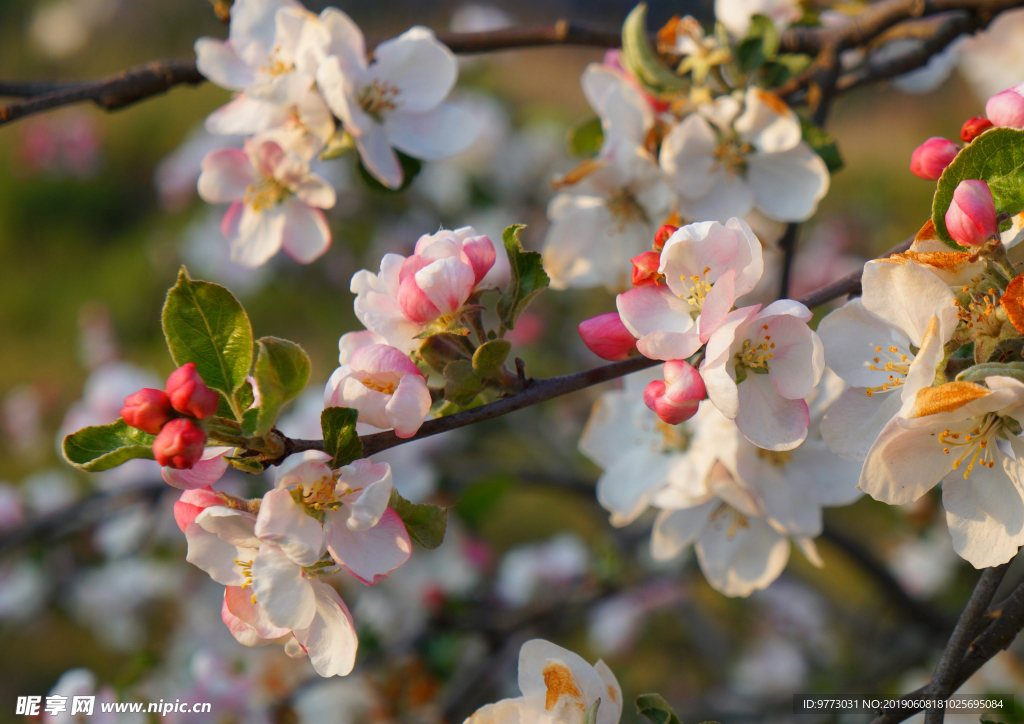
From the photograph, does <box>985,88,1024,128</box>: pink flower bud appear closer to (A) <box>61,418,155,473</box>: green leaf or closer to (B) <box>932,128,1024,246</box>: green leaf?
(B) <box>932,128,1024,246</box>: green leaf

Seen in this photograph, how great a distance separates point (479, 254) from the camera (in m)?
0.59

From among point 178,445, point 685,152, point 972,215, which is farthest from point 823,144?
point 178,445

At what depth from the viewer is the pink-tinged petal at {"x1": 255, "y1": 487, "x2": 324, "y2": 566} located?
0.52m

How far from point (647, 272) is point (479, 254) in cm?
13

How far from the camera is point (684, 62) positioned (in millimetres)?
876

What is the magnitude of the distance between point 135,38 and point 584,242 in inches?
302

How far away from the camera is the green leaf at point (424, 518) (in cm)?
57

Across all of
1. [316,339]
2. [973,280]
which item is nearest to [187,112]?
[316,339]

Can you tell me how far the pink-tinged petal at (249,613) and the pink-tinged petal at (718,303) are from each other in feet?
1.25

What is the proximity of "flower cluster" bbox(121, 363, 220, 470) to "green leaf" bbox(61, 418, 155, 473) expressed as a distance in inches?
0.8

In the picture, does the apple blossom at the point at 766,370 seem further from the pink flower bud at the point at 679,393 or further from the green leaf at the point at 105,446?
the green leaf at the point at 105,446

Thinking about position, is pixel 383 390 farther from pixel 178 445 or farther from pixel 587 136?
pixel 587 136

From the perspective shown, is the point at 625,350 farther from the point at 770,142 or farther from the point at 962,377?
the point at 770,142

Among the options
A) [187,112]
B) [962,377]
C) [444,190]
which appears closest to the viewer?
[962,377]
